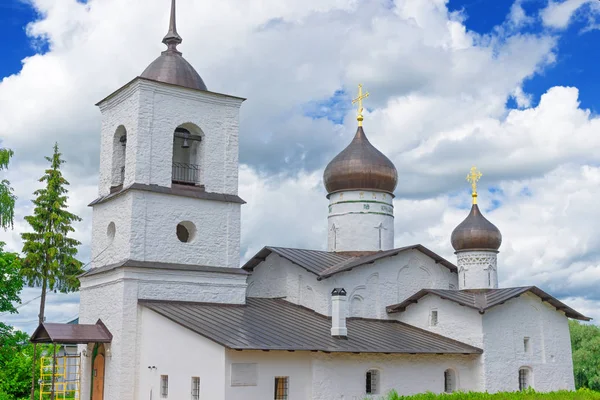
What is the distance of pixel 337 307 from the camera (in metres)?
18.6

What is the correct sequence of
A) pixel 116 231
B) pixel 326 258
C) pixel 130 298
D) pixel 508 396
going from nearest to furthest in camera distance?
pixel 508 396
pixel 130 298
pixel 116 231
pixel 326 258

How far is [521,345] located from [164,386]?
1031 centimetres

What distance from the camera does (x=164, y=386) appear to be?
57.7ft

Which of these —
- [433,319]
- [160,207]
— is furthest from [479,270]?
[160,207]

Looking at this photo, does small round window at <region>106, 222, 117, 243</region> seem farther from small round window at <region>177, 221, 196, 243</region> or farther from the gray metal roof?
the gray metal roof

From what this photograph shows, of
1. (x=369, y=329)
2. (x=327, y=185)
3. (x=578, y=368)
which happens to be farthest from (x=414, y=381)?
(x=578, y=368)

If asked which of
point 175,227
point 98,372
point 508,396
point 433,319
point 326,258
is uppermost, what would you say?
point 175,227

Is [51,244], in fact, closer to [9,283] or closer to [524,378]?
[9,283]

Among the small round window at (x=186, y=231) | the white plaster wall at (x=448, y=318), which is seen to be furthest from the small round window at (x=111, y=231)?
the white plaster wall at (x=448, y=318)

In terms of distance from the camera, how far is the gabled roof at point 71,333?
1756 cm

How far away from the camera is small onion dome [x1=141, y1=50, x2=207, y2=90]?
2039 centimetres

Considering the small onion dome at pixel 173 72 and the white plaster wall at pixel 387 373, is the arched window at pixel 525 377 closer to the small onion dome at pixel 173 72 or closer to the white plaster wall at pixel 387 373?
the white plaster wall at pixel 387 373

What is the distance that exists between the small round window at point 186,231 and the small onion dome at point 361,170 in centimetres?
644

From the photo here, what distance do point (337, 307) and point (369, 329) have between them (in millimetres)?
2250
